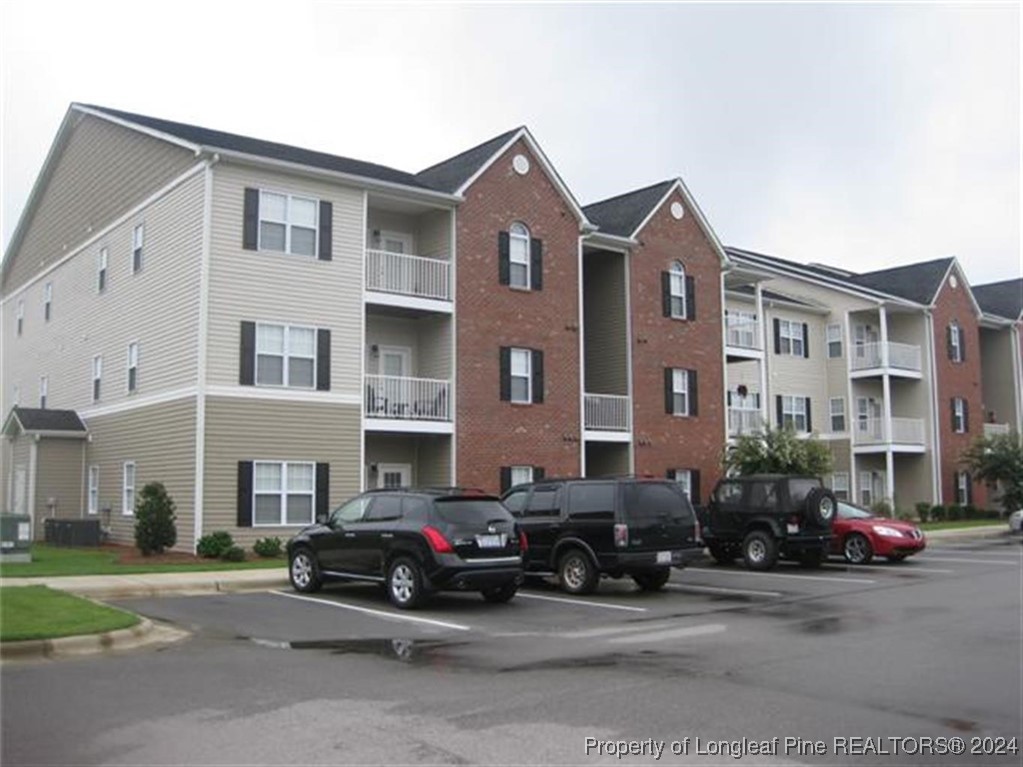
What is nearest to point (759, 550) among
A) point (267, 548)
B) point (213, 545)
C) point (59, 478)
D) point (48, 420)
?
point (267, 548)

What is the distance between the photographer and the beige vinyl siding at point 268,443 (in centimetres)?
2219

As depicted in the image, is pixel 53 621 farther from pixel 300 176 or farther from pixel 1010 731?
pixel 300 176

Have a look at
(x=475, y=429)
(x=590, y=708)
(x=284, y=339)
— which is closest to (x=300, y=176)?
(x=284, y=339)

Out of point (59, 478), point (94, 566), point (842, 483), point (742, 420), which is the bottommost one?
point (94, 566)

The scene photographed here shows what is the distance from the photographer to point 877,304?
41.5m

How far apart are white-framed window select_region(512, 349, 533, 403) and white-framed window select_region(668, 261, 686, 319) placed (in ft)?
22.1

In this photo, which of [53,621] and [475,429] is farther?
[475,429]

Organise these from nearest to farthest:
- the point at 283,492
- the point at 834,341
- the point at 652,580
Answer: the point at 652,580
the point at 283,492
the point at 834,341

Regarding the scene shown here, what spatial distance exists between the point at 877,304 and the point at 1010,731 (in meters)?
36.6

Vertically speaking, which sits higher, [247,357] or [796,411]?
[796,411]

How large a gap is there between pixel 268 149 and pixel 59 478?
11197 mm

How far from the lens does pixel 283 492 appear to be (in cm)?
2316

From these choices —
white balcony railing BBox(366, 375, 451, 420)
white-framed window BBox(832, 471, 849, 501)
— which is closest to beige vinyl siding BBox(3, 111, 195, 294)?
white balcony railing BBox(366, 375, 451, 420)

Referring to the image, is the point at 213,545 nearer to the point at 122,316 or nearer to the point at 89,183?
the point at 122,316
